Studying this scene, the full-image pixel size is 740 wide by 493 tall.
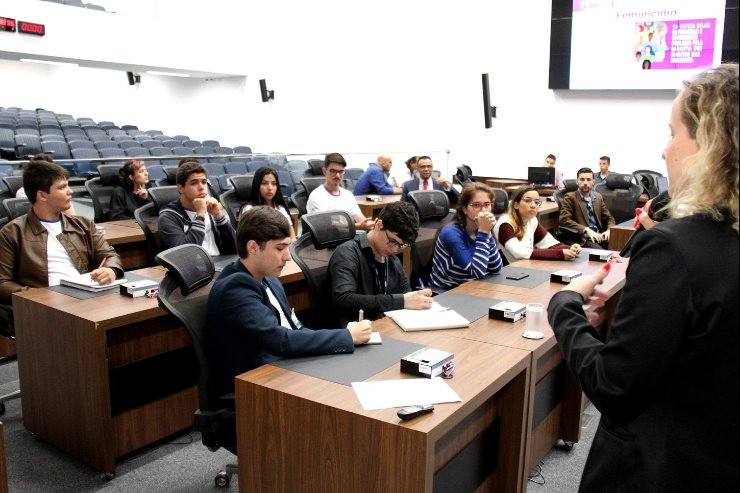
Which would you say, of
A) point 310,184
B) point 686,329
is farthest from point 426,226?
point 686,329

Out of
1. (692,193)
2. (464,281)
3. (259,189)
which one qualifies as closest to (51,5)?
(259,189)

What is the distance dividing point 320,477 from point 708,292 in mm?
1165

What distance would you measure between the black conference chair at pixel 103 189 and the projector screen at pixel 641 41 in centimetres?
800

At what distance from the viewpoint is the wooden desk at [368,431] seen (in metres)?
1.57

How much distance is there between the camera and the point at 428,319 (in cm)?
239

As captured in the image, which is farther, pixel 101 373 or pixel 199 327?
pixel 101 373

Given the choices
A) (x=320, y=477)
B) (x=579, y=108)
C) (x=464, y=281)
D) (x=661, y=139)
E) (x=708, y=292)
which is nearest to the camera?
(x=708, y=292)

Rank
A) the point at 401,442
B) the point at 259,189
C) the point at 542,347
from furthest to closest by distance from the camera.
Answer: the point at 259,189 → the point at 542,347 → the point at 401,442

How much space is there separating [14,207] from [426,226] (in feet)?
8.66

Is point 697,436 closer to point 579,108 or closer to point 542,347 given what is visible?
point 542,347

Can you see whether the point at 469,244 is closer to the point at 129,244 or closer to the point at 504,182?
the point at 129,244

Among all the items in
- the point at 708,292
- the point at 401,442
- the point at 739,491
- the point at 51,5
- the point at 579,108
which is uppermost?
the point at 51,5

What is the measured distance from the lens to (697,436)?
38.6 inches

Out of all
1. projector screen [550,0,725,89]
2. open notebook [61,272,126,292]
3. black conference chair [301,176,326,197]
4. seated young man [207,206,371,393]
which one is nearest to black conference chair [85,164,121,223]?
black conference chair [301,176,326,197]
